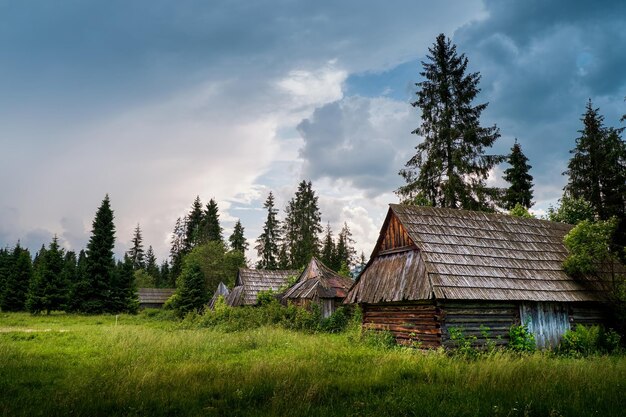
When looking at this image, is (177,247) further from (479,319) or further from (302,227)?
(479,319)

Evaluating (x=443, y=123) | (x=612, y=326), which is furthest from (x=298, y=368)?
(x=443, y=123)

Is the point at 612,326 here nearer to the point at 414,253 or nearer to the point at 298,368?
the point at 414,253

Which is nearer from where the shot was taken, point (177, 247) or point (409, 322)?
point (409, 322)

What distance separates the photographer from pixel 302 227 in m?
60.0

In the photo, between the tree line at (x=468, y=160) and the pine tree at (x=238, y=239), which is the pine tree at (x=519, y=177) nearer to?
the tree line at (x=468, y=160)

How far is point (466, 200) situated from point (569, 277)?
34.3 feet

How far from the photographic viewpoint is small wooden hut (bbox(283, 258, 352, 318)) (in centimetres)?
2928

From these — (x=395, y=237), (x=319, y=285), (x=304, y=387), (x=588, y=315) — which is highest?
(x=395, y=237)

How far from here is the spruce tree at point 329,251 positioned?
6775cm

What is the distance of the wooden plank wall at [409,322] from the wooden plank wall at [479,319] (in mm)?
372

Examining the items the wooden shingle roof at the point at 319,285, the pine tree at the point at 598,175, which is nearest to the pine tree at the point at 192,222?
the wooden shingle roof at the point at 319,285

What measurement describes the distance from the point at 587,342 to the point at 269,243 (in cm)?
5175

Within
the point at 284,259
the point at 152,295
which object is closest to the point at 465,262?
the point at 284,259

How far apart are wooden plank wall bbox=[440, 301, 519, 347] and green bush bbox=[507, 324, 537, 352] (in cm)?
17
